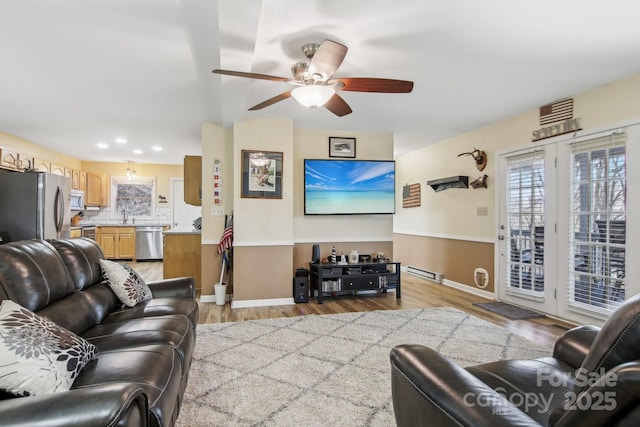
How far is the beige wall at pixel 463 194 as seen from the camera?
334 cm

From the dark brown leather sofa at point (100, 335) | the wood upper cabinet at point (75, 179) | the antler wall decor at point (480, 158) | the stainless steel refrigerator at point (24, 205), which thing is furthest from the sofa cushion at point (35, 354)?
the wood upper cabinet at point (75, 179)

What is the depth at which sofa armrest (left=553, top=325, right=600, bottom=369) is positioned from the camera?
1.56m

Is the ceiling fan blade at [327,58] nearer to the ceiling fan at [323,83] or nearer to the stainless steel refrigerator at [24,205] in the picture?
the ceiling fan at [323,83]

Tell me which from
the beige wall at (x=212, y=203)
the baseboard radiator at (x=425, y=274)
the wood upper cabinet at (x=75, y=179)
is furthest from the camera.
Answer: the wood upper cabinet at (x=75, y=179)

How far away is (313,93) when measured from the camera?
97.3 inches

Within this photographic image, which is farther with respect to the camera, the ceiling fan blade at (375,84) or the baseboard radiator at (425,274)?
the baseboard radiator at (425,274)

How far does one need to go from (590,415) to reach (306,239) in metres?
4.19

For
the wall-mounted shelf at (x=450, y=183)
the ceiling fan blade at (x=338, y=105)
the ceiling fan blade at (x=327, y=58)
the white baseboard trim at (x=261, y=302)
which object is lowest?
the white baseboard trim at (x=261, y=302)

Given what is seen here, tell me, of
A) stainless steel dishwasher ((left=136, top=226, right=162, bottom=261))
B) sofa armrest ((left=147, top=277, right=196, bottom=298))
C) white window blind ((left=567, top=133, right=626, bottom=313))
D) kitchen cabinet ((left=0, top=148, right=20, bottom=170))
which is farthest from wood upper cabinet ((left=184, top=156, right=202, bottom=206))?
white window blind ((left=567, top=133, right=626, bottom=313))

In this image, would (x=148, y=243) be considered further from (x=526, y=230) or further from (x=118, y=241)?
(x=526, y=230)

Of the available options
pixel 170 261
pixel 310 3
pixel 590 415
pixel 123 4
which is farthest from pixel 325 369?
pixel 170 261

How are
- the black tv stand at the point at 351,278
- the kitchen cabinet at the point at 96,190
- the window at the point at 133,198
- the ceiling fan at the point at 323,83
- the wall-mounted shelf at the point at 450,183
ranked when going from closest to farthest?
1. the ceiling fan at the point at 323,83
2. the black tv stand at the point at 351,278
3. the wall-mounted shelf at the point at 450,183
4. the kitchen cabinet at the point at 96,190
5. the window at the point at 133,198

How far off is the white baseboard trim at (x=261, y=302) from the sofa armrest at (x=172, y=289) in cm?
144

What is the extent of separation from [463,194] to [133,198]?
24.9 feet
